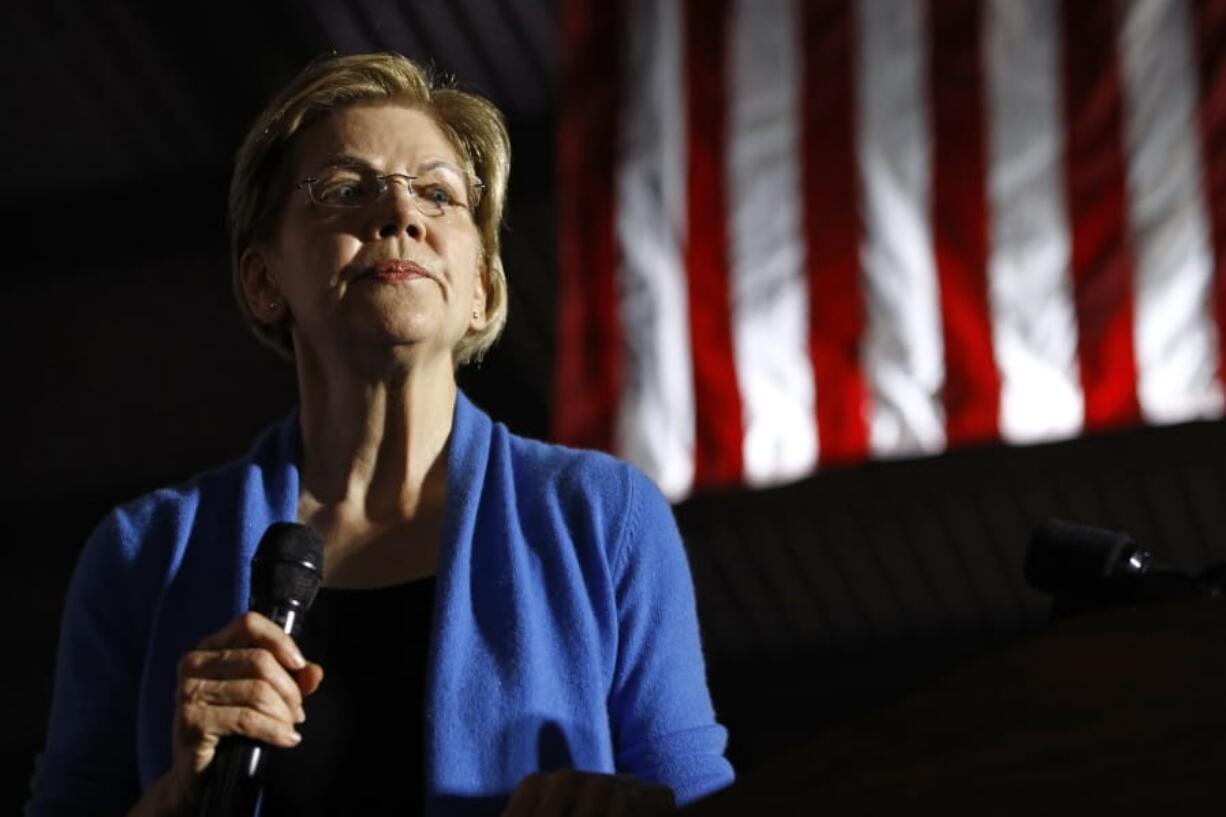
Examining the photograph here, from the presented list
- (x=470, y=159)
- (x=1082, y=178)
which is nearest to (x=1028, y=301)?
(x=1082, y=178)

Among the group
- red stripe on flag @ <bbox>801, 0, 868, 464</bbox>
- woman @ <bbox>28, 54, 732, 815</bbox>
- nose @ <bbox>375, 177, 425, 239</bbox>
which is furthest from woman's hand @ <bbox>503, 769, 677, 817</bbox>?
red stripe on flag @ <bbox>801, 0, 868, 464</bbox>

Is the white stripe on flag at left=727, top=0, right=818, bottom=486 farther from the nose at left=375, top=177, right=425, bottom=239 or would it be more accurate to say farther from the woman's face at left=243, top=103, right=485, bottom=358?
the nose at left=375, top=177, right=425, bottom=239

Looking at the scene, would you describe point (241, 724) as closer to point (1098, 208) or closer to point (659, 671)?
point (659, 671)

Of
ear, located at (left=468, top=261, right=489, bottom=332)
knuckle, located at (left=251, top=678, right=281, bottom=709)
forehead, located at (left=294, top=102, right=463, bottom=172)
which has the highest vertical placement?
forehead, located at (left=294, top=102, right=463, bottom=172)

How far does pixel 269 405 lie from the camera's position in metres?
3.46

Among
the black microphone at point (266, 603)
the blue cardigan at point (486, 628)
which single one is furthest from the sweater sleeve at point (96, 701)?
the black microphone at point (266, 603)

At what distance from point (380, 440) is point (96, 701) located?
31 cm

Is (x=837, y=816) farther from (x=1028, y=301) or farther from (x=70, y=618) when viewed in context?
(x=1028, y=301)

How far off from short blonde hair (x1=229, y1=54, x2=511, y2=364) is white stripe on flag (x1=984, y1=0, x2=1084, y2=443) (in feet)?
3.78

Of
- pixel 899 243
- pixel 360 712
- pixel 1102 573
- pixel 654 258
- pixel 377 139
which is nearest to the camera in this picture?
pixel 1102 573

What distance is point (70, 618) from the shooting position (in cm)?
155

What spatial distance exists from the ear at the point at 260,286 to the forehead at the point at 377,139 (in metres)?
0.10

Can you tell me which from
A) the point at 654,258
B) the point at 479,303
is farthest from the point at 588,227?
the point at 479,303

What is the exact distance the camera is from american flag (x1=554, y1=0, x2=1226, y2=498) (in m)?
2.65
